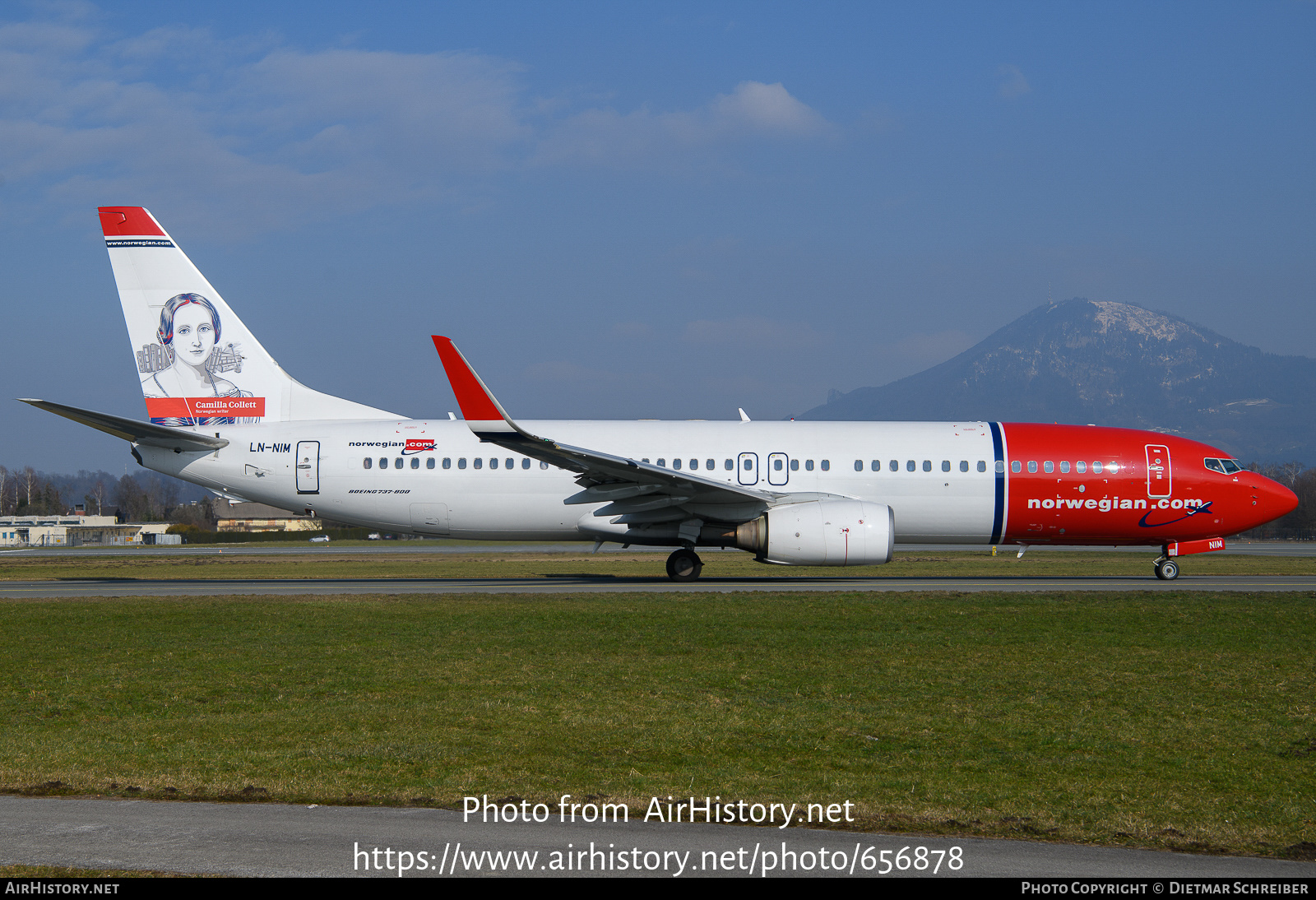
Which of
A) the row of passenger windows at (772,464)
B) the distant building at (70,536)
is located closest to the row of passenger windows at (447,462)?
the row of passenger windows at (772,464)

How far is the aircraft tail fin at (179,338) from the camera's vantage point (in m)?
24.3

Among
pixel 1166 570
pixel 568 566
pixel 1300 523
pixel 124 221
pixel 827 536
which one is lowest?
pixel 568 566

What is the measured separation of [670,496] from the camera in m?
22.1

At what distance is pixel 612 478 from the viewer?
21.9m

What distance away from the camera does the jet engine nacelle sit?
69.0ft

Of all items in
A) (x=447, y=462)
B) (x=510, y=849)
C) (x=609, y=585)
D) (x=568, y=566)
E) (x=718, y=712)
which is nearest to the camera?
(x=510, y=849)

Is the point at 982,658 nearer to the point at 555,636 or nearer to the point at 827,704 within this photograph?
the point at 827,704

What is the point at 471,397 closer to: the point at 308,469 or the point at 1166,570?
the point at 308,469

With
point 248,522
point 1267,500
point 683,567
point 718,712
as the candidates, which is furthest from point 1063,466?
point 248,522

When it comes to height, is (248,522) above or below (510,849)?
below

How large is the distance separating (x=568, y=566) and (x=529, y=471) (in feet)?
35.8

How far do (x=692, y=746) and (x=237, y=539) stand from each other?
70260 millimetres

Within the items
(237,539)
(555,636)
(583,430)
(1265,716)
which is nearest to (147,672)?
(555,636)

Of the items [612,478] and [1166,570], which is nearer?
[612,478]
